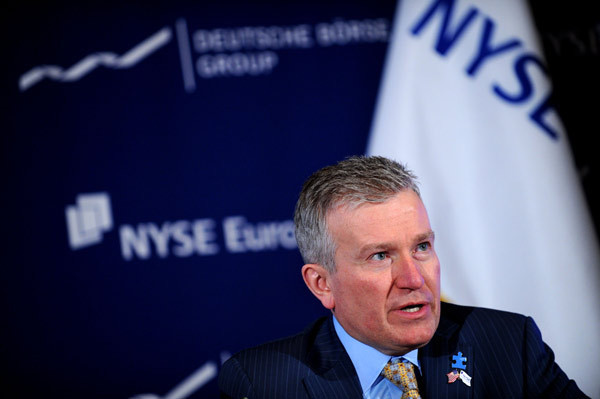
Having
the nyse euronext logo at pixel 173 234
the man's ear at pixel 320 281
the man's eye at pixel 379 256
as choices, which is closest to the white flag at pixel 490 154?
the nyse euronext logo at pixel 173 234

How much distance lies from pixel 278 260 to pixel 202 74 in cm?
98

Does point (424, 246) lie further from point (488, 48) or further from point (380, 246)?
point (488, 48)

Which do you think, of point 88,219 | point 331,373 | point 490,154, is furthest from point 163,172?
point 331,373

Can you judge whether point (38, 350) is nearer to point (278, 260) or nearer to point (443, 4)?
point (278, 260)

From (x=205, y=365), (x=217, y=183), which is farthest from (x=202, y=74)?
(x=205, y=365)

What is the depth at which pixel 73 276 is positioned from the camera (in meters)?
3.04

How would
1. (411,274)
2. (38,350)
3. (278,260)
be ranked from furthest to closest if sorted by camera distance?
1. (278,260)
2. (38,350)
3. (411,274)

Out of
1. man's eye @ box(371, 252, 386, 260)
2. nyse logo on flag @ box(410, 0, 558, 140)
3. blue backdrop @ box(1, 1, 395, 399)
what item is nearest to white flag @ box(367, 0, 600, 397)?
nyse logo on flag @ box(410, 0, 558, 140)

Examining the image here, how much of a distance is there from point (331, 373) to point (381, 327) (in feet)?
0.87

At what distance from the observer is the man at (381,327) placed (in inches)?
61.1

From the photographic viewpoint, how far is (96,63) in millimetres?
3119

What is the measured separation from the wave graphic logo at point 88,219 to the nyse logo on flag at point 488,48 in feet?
5.49

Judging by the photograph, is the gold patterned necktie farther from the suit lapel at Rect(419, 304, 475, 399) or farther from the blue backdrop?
the blue backdrop

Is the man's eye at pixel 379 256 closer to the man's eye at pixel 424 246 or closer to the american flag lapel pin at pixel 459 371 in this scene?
the man's eye at pixel 424 246
